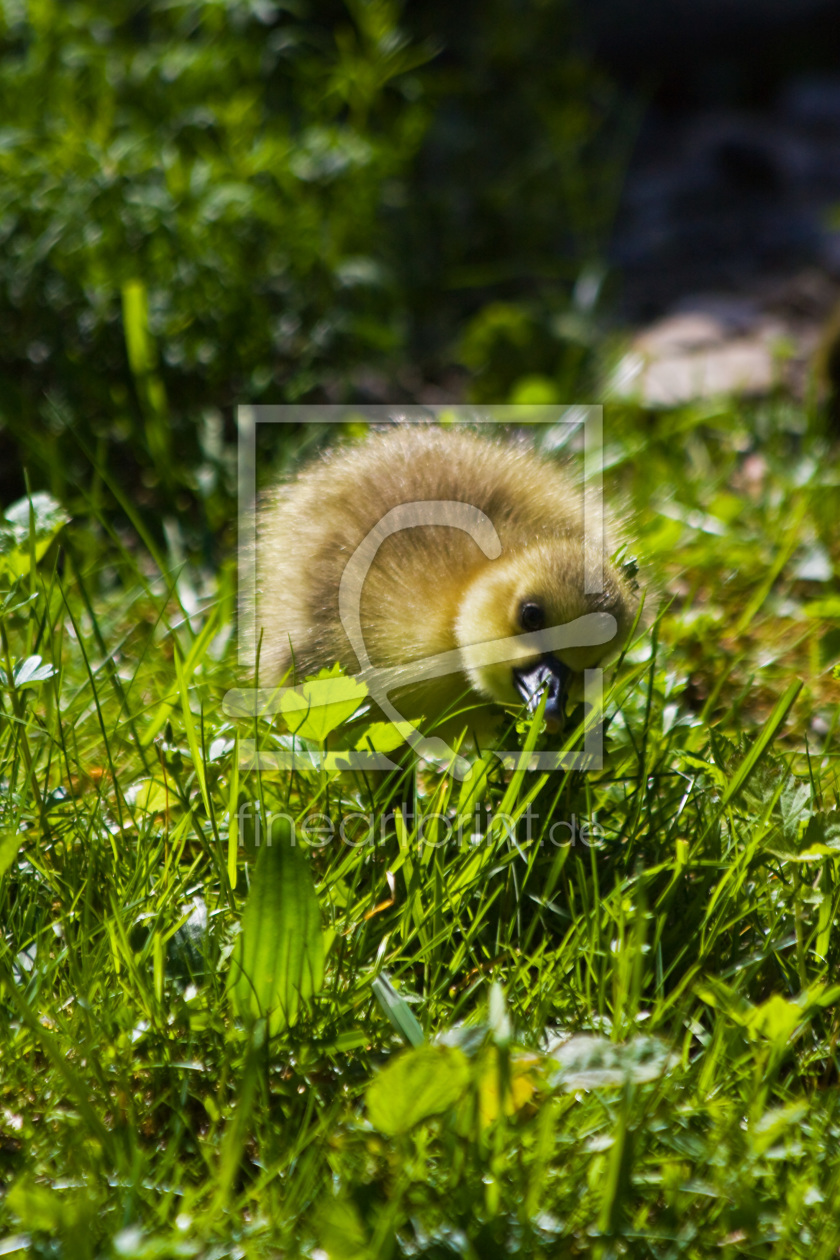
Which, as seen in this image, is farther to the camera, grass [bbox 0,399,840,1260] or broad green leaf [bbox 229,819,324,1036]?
broad green leaf [bbox 229,819,324,1036]

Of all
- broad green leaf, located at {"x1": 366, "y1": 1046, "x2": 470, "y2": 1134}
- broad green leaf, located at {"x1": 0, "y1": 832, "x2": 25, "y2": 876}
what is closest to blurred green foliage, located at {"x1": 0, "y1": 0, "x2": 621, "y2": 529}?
broad green leaf, located at {"x1": 0, "y1": 832, "x2": 25, "y2": 876}

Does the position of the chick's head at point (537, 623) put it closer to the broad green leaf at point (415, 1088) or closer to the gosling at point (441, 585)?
the gosling at point (441, 585)

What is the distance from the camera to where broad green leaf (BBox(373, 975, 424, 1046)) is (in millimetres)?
1528

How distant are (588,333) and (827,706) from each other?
90.4 inches

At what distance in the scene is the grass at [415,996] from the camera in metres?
1.37

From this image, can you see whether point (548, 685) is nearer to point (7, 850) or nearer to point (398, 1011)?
point (398, 1011)

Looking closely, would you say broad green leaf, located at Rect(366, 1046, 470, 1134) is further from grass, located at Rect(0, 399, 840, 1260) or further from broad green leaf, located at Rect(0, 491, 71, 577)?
broad green leaf, located at Rect(0, 491, 71, 577)

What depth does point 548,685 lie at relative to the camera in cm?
203

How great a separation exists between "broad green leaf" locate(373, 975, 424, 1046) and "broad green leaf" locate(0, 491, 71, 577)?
962 millimetres

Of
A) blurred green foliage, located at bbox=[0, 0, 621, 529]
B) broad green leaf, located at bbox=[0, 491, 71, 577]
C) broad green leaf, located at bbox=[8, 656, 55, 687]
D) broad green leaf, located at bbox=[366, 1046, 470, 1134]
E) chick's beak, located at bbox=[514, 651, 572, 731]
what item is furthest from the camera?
blurred green foliage, located at bbox=[0, 0, 621, 529]

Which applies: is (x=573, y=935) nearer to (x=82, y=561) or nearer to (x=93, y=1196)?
(x=93, y=1196)

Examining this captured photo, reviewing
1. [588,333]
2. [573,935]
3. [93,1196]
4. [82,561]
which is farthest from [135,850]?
[588,333]

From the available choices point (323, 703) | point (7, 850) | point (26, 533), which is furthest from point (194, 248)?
point (7, 850)

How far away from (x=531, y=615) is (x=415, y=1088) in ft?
3.12
